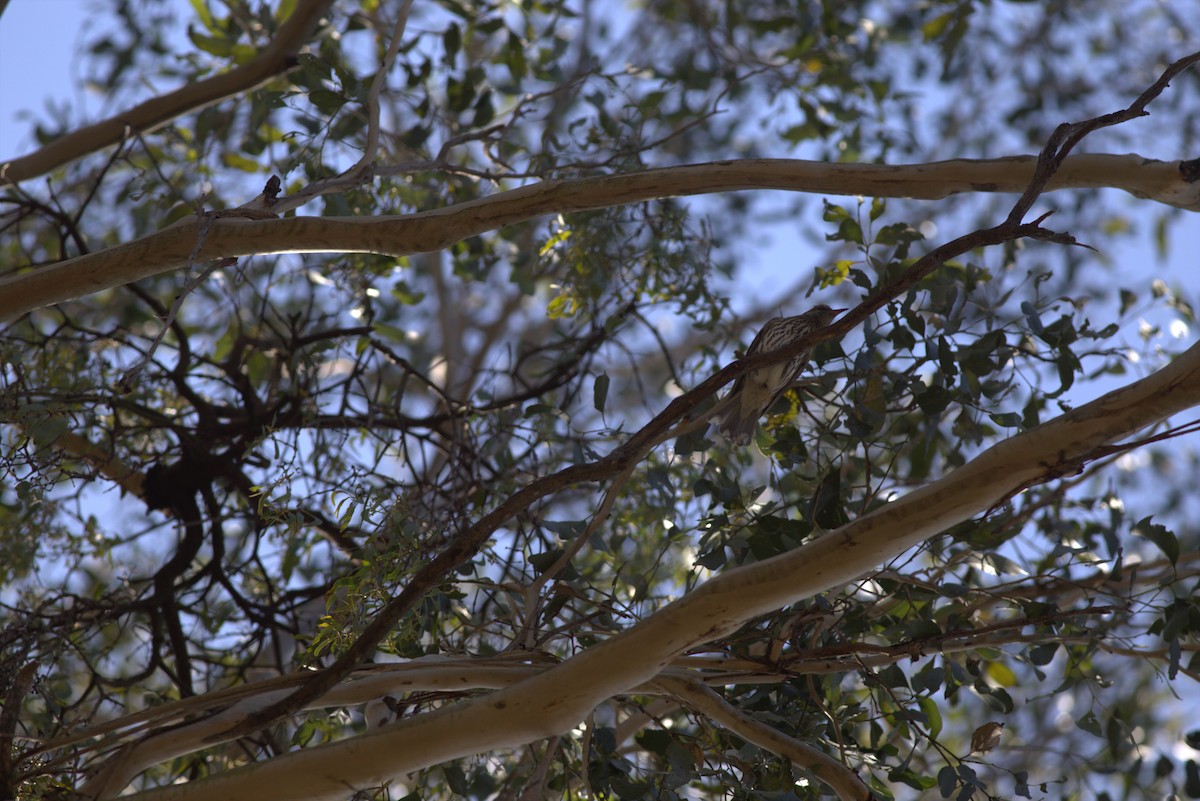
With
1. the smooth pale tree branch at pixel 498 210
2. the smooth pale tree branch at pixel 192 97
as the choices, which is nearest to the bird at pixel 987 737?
the smooth pale tree branch at pixel 498 210

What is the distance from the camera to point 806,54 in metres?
4.00

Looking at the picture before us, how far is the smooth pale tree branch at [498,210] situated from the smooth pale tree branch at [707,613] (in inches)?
21.9

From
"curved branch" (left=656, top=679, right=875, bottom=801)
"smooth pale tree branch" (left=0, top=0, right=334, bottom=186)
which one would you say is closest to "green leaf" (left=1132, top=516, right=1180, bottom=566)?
"curved branch" (left=656, top=679, right=875, bottom=801)

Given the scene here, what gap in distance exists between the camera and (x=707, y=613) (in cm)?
169

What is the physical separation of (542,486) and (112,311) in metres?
3.20

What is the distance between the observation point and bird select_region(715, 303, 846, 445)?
7.29 feet

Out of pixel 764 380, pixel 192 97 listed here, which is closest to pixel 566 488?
pixel 764 380

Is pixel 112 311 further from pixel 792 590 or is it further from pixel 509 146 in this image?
pixel 792 590

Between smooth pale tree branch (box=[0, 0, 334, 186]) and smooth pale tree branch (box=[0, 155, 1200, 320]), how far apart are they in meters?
1.34

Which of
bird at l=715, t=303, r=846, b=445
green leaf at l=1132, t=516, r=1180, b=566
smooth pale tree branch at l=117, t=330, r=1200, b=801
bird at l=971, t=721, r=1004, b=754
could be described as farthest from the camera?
green leaf at l=1132, t=516, r=1180, b=566

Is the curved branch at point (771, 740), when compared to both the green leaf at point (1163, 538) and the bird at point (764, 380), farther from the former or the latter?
the green leaf at point (1163, 538)

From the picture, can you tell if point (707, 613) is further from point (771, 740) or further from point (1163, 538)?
point (1163, 538)

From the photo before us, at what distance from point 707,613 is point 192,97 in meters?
2.47

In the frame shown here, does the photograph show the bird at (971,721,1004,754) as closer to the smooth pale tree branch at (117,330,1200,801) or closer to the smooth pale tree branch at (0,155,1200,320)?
the smooth pale tree branch at (117,330,1200,801)
